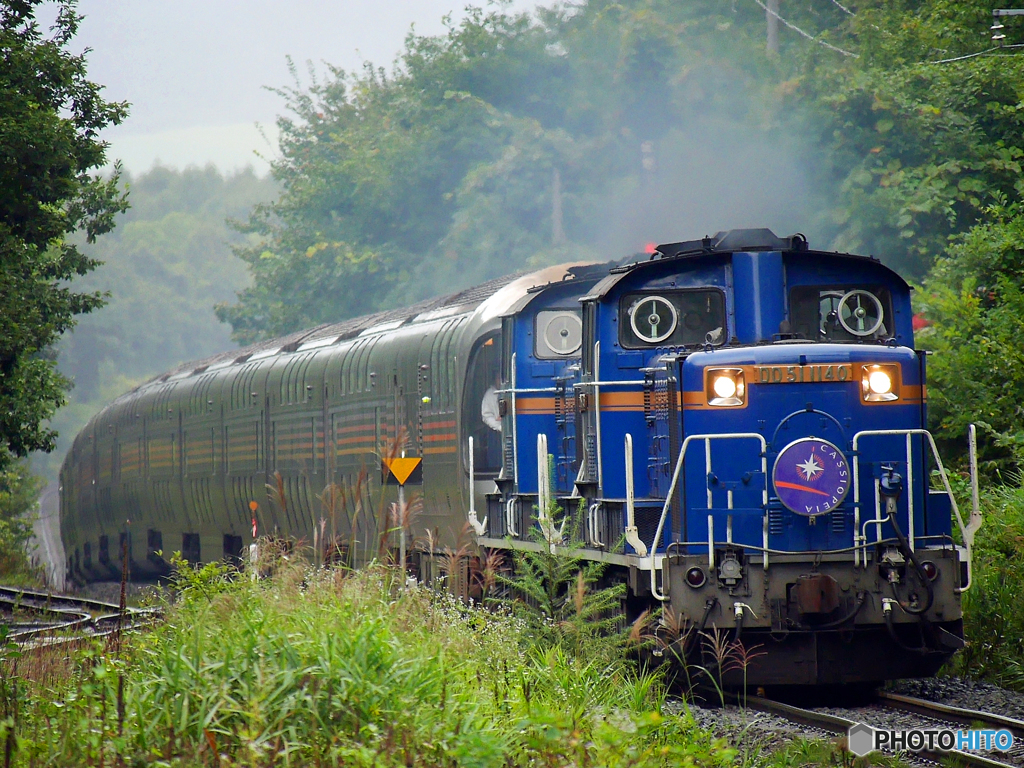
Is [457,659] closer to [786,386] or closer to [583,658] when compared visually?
[583,658]

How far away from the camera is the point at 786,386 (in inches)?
342

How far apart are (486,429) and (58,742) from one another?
733 centimetres

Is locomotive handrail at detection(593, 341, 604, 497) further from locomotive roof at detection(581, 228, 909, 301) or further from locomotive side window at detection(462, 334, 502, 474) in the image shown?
locomotive side window at detection(462, 334, 502, 474)

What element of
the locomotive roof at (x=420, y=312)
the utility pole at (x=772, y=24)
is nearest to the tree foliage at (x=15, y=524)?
the locomotive roof at (x=420, y=312)

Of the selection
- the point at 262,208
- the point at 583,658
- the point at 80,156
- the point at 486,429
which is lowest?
the point at 583,658

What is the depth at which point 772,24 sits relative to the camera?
28.9m

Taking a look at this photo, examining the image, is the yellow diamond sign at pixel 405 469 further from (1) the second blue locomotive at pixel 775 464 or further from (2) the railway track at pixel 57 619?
(1) the second blue locomotive at pixel 775 464

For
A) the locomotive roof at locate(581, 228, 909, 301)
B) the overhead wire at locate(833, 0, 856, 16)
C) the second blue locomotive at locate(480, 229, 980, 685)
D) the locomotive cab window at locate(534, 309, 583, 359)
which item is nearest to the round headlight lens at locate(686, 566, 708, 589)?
the second blue locomotive at locate(480, 229, 980, 685)

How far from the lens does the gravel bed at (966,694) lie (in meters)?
8.47

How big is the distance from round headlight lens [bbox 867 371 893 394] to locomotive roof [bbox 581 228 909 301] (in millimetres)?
839

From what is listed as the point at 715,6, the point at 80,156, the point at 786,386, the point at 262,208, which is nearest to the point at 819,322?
the point at 786,386

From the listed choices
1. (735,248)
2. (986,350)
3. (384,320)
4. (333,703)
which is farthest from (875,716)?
(384,320)

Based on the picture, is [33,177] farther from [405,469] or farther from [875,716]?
[875,716]

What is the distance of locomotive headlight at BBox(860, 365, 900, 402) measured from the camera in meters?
8.80
